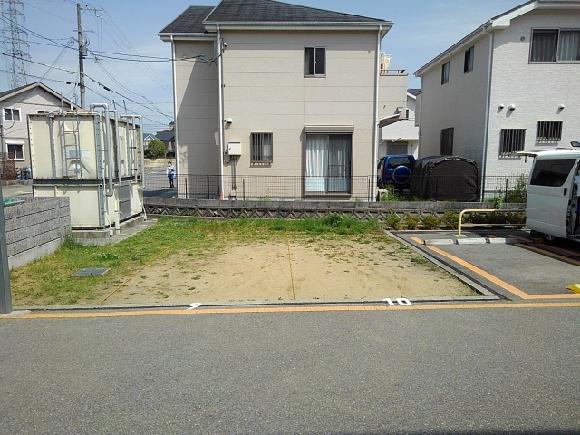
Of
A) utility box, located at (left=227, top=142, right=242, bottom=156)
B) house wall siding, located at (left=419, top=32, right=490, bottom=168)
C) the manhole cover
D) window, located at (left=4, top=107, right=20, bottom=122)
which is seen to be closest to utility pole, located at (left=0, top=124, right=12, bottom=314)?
the manhole cover

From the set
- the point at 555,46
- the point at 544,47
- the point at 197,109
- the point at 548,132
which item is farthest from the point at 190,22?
the point at 548,132

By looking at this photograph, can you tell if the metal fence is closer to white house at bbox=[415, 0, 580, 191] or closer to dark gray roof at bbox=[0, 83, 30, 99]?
white house at bbox=[415, 0, 580, 191]

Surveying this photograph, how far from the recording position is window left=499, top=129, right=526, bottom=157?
50.1ft

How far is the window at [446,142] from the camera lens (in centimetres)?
1895

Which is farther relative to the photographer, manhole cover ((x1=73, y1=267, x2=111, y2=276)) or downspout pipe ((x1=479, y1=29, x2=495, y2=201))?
downspout pipe ((x1=479, y1=29, x2=495, y2=201))

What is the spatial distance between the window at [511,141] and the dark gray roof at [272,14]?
5984mm

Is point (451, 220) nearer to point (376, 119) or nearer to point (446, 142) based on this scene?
point (376, 119)

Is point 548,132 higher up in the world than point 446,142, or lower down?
higher up

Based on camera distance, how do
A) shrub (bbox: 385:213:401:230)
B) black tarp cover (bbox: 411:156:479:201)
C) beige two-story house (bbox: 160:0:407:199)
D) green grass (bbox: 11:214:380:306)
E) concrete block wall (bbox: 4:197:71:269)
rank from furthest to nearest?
beige two-story house (bbox: 160:0:407:199) < black tarp cover (bbox: 411:156:479:201) < shrub (bbox: 385:213:401:230) < concrete block wall (bbox: 4:197:71:269) < green grass (bbox: 11:214:380:306)

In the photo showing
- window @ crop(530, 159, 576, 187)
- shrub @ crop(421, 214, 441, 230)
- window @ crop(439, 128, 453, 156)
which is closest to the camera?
window @ crop(530, 159, 576, 187)

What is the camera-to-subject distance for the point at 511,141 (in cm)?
1533

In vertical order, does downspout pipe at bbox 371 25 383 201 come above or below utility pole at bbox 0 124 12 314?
above

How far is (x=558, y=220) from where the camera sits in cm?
846

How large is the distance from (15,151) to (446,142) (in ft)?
102
